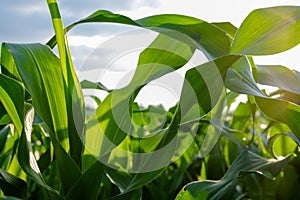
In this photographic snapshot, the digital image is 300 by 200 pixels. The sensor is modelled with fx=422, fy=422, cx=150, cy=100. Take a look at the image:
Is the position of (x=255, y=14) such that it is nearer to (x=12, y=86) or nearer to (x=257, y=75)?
(x=257, y=75)

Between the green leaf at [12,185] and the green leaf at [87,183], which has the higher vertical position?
the green leaf at [87,183]

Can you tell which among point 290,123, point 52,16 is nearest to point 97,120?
point 52,16

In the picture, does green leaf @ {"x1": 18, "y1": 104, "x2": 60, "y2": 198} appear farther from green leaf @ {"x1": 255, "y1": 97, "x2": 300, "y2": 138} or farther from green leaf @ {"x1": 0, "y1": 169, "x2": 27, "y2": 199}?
green leaf @ {"x1": 255, "y1": 97, "x2": 300, "y2": 138}

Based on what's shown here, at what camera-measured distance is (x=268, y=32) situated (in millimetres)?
458

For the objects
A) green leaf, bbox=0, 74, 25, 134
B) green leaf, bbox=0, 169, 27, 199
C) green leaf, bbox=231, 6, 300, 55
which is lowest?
green leaf, bbox=0, 169, 27, 199

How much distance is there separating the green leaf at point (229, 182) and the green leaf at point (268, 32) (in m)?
0.20

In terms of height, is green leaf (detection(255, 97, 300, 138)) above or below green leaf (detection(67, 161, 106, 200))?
above

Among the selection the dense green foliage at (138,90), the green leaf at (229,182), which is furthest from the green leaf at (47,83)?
the green leaf at (229,182)

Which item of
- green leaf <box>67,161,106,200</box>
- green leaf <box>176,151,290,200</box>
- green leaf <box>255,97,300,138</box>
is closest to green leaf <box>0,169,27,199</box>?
green leaf <box>67,161,106,200</box>

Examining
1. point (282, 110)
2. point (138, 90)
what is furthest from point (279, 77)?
point (138, 90)

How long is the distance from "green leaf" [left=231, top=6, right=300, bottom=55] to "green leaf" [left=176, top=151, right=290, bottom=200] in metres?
0.20

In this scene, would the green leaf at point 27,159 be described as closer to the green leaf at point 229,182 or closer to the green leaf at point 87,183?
the green leaf at point 87,183

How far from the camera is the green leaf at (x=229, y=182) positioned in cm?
56

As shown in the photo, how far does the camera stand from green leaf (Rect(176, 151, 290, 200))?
56 centimetres
